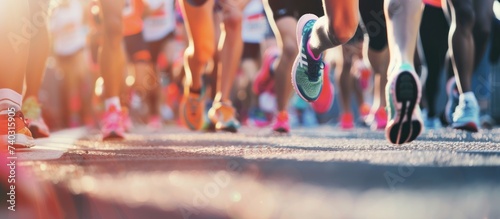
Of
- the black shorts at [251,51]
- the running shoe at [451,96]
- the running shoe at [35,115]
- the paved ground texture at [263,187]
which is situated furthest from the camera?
the black shorts at [251,51]

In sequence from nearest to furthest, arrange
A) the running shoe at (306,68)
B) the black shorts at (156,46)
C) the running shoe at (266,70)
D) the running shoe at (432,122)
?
the running shoe at (306,68) < the running shoe at (432,122) < the running shoe at (266,70) < the black shorts at (156,46)

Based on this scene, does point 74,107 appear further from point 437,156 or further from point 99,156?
point 437,156

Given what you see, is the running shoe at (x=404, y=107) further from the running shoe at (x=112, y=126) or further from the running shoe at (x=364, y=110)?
the running shoe at (x=364, y=110)

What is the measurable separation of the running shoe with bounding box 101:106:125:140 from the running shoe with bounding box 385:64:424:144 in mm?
906

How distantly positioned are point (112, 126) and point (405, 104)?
97cm

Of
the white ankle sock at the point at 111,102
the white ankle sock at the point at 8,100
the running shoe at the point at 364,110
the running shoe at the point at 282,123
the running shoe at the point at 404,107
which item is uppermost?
the white ankle sock at the point at 8,100

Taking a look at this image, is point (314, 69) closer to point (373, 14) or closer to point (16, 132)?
point (373, 14)

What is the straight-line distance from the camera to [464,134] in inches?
72.6

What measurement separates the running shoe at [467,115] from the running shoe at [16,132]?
1.11 meters

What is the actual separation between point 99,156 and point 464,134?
97 centimetres

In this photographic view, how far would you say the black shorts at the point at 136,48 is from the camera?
107 inches

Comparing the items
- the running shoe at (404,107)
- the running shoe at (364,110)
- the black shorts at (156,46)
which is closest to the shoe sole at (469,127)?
the running shoe at (404,107)

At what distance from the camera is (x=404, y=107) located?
1.30 meters

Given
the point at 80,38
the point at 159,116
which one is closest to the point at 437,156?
the point at 80,38
